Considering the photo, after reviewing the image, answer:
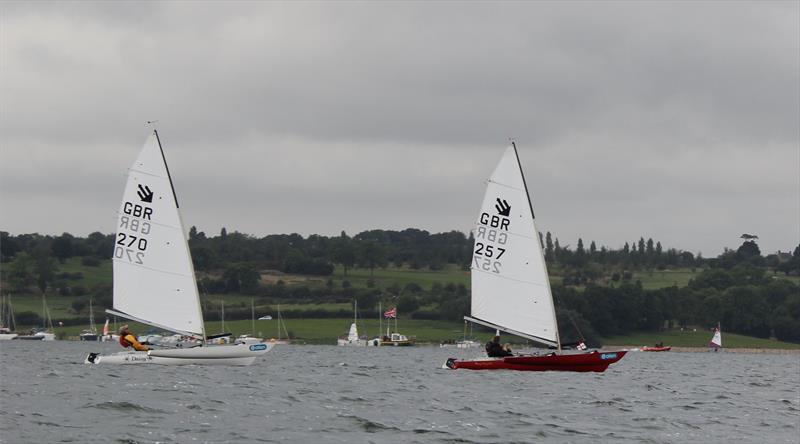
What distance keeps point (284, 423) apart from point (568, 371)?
89.8ft

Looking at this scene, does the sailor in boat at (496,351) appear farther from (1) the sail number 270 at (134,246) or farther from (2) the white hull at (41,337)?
(2) the white hull at (41,337)

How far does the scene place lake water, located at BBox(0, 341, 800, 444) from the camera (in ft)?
106

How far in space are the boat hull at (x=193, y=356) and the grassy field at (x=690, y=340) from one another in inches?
5187

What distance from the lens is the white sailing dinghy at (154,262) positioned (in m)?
56.4

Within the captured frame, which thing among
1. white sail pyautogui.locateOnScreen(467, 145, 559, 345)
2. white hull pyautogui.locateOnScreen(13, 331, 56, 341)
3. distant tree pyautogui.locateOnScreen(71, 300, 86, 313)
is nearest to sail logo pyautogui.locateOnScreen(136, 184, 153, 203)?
white sail pyautogui.locateOnScreen(467, 145, 559, 345)

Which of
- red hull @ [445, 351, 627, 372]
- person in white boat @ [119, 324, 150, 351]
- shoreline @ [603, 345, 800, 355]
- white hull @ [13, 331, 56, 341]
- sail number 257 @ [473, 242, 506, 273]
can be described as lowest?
shoreline @ [603, 345, 800, 355]

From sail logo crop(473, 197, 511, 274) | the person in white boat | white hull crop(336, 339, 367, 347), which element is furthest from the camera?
white hull crop(336, 339, 367, 347)

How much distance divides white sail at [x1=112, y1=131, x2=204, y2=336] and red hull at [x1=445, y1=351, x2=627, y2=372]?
1271cm

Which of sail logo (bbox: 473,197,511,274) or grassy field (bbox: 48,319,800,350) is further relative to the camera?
grassy field (bbox: 48,319,800,350)

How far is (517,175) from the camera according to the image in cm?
5888

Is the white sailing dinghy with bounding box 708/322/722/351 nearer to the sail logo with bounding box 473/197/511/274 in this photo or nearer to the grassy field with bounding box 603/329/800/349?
the grassy field with bounding box 603/329/800/349

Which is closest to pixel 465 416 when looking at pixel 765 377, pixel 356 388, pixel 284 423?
pixel 284 423

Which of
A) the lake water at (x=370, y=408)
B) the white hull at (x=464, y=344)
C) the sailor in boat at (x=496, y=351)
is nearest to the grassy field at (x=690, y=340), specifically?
the white hull at (x=464, y=344)

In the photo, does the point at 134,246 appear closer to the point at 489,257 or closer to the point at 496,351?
the point at 489,257
